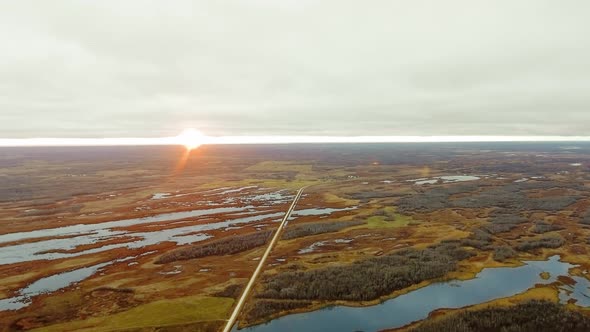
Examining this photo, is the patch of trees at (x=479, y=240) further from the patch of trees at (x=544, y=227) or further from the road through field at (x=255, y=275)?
the road through field at (x=255, y=275)

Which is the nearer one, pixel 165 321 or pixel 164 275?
pixel 165 321

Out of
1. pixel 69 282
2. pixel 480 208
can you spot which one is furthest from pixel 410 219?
pixel 69 282

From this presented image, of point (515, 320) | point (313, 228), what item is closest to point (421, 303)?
point (515, 320)

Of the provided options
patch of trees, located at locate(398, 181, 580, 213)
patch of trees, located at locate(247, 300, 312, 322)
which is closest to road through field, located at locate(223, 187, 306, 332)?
patch of trees, located at locate(247, 300, 312, 322)

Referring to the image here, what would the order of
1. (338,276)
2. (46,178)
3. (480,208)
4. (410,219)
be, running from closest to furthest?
(338,276) → (410,219) → (480,208) → (46,178)

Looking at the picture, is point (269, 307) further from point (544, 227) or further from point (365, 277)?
point (544, 227)

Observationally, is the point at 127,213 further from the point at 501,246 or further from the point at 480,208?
the point at 480,208
